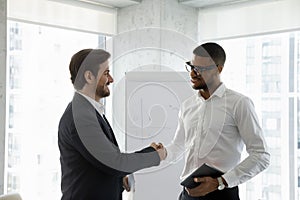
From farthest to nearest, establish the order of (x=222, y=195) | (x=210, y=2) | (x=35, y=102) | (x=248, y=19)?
(x=210, y=2) → (x=248, y=19) → (x=35, y=102) → (x=222, y=195)

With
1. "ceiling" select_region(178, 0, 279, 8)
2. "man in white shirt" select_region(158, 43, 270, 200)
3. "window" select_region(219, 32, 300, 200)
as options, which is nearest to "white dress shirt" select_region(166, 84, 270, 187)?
"man in white shirt" select_region(158, 43, 270, 200)

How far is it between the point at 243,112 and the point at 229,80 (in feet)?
6.14

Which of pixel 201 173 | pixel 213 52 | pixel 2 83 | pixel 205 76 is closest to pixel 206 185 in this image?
pixel 201 173

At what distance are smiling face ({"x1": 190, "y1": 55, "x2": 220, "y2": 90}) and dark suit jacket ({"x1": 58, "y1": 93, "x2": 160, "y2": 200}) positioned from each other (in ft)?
1.59

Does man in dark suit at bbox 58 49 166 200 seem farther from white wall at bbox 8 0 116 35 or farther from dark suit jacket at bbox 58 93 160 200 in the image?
white wall at bbox 8 0 116 35

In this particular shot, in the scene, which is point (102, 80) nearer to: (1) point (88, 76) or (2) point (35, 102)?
(1) point (88, 76)

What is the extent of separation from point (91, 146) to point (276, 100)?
218 centimetres

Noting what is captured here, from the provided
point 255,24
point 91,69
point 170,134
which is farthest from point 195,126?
point 255,24

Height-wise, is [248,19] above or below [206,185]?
above

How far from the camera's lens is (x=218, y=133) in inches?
78.3

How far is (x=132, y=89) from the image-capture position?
2.98 m

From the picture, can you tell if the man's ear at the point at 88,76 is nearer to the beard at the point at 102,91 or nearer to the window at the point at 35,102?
the beard at the point at 102,91

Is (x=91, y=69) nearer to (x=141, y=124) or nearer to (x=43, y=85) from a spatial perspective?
(x=141, y=124)

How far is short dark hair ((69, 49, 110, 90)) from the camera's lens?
174 cm
